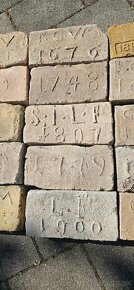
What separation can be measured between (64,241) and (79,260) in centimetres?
16

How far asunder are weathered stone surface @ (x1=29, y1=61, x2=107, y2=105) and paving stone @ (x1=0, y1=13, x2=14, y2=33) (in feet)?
2.47

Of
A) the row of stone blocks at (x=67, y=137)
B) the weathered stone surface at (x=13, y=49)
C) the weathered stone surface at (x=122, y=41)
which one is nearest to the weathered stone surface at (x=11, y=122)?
the row of stone blocks at (x=67, y=137)

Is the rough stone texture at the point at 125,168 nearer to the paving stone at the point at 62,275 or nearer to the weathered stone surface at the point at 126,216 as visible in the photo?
the weathered stone surface at the point at 126,216

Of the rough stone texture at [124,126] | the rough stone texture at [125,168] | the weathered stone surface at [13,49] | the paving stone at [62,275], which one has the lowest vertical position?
the paving stone at [62,275]

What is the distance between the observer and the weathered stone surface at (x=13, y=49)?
3.08m

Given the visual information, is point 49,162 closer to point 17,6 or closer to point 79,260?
point 79,260

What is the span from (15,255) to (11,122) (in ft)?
3.04

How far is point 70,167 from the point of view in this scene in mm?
2764

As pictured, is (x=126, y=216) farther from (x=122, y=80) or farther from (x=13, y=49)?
(x=13, y=49)

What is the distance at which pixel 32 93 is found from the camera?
9.75 feet

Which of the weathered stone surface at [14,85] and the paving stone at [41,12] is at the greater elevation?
the paving stone at [41,12]

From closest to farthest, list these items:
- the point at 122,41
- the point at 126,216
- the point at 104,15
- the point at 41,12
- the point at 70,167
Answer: the point at 126,216, the point at 70,167, the point at 122,41, the point at 104,15, the point at 41,12

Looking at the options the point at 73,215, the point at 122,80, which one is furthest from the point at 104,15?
the point at 73,215

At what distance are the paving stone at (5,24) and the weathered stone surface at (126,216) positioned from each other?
5.83 ft
